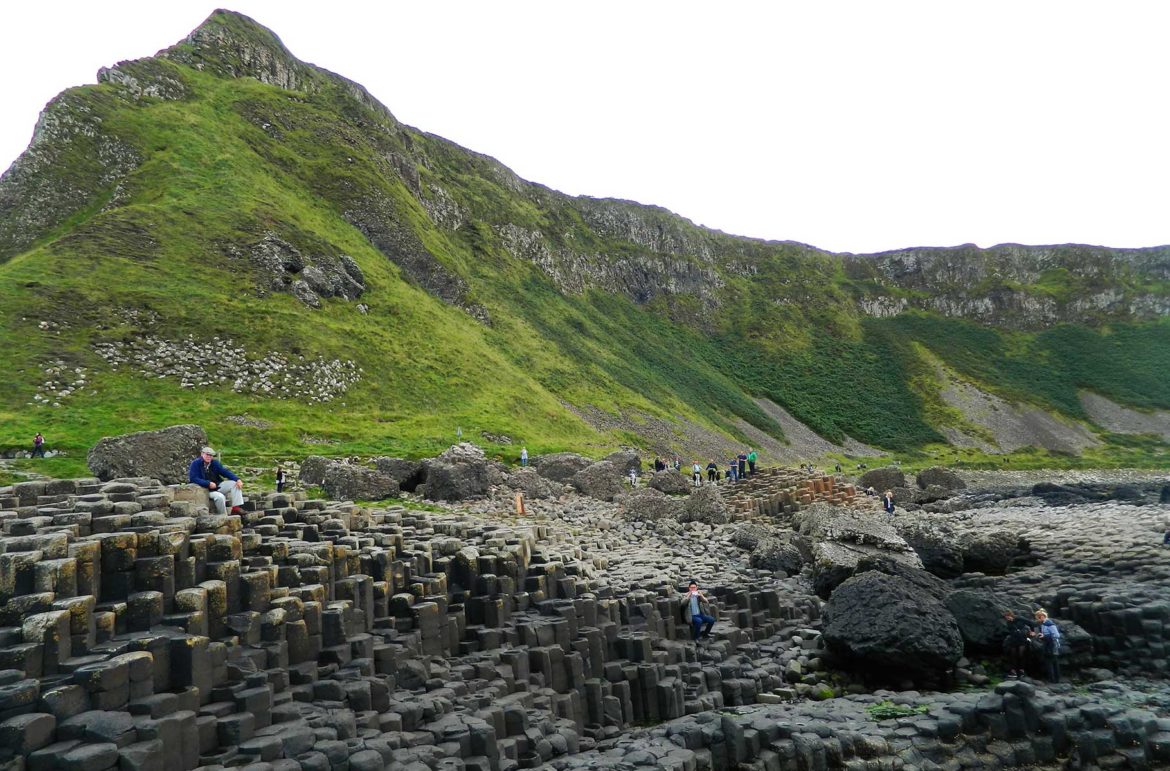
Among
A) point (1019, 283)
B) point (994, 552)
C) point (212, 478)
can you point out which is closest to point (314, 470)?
point (212, 478)

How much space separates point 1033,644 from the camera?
14.7 m

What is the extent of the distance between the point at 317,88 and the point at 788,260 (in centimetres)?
9588

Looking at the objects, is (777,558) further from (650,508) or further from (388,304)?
(388,304)

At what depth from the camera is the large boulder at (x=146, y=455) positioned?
2325 cm

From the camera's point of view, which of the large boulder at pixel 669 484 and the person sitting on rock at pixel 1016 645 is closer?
the person sitting on rock at pixel 1016 645

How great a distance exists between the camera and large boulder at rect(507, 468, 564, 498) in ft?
101

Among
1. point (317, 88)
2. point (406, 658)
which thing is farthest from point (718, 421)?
point (406, 658)

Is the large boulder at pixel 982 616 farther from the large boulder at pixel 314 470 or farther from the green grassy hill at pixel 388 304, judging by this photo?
the green grassy hill at pixel 388 304

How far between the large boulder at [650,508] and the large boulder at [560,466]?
8005 mm

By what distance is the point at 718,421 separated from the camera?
8731 centimetres

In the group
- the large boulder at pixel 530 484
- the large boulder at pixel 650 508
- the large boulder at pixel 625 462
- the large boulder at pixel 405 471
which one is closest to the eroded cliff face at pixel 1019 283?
the large boulder at pixel 625 462

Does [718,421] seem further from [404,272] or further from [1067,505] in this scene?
[1067,505]

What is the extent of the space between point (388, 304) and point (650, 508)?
38.7 meters

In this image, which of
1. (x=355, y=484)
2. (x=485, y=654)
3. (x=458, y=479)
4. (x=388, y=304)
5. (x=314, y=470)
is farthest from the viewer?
(x=388, y=304)
